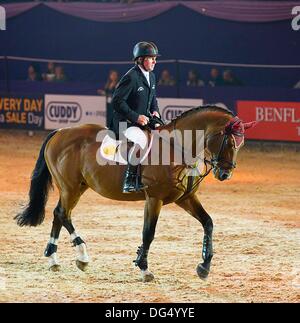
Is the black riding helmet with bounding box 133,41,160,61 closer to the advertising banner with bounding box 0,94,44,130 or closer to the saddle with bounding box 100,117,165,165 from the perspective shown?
the saddle with bounding box 100,117,165,165

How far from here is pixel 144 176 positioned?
346 inches

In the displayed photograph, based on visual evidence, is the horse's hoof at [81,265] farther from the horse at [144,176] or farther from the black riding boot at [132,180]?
the black riding boot at [132,180]

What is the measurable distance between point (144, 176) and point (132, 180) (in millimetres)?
161

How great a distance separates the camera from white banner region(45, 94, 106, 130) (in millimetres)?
20688

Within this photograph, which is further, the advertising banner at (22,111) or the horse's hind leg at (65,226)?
the advertising banner at (22,111)

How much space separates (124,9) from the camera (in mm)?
22203

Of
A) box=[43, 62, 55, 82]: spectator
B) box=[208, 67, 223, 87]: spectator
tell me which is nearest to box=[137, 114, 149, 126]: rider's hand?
box=[208, 67, 223, 87]: spectator

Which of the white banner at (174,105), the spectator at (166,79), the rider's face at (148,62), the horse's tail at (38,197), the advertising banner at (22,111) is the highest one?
the rider's face at (148,62)

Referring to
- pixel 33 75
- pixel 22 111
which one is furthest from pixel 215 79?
pixel 33 75

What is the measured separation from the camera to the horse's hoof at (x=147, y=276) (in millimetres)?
8602

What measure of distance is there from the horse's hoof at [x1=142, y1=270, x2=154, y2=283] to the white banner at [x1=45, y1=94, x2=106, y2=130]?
12043mm

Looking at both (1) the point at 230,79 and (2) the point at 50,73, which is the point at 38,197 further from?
(2) the point at 50,73

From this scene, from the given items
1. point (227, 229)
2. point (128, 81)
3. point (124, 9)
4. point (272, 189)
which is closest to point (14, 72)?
point (124, 9)

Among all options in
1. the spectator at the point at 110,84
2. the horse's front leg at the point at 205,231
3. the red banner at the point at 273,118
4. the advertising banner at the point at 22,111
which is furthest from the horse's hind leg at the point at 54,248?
the advertising banner at the point at 22,111
